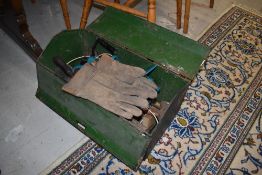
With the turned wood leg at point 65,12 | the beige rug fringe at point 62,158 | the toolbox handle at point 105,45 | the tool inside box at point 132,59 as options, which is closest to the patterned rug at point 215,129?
the beige rug fringe at point 62,158

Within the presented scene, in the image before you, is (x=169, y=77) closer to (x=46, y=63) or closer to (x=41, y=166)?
(x=46, y=63)

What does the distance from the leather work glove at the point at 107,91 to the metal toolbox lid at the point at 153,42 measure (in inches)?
7.0

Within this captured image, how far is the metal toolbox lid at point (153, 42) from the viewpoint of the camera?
1.16m

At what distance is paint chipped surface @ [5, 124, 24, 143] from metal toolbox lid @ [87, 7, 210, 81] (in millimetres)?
608

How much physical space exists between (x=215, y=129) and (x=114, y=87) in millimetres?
613

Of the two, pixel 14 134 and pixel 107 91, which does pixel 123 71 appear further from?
pixel 14 134

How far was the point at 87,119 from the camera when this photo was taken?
44.4 inches

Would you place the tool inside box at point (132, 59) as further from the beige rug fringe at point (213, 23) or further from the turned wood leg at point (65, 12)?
the beige rug fringe at point (213, 23)

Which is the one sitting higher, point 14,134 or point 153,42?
point 153,42

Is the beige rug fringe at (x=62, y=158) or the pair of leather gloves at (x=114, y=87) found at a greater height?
the pair of leather gloves at (x=114, y=87)

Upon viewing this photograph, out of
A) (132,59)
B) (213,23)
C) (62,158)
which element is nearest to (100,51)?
(132,59)

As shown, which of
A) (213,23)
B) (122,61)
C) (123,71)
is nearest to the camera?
(123,71)

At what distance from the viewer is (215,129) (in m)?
1.34

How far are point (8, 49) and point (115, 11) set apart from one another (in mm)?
768
